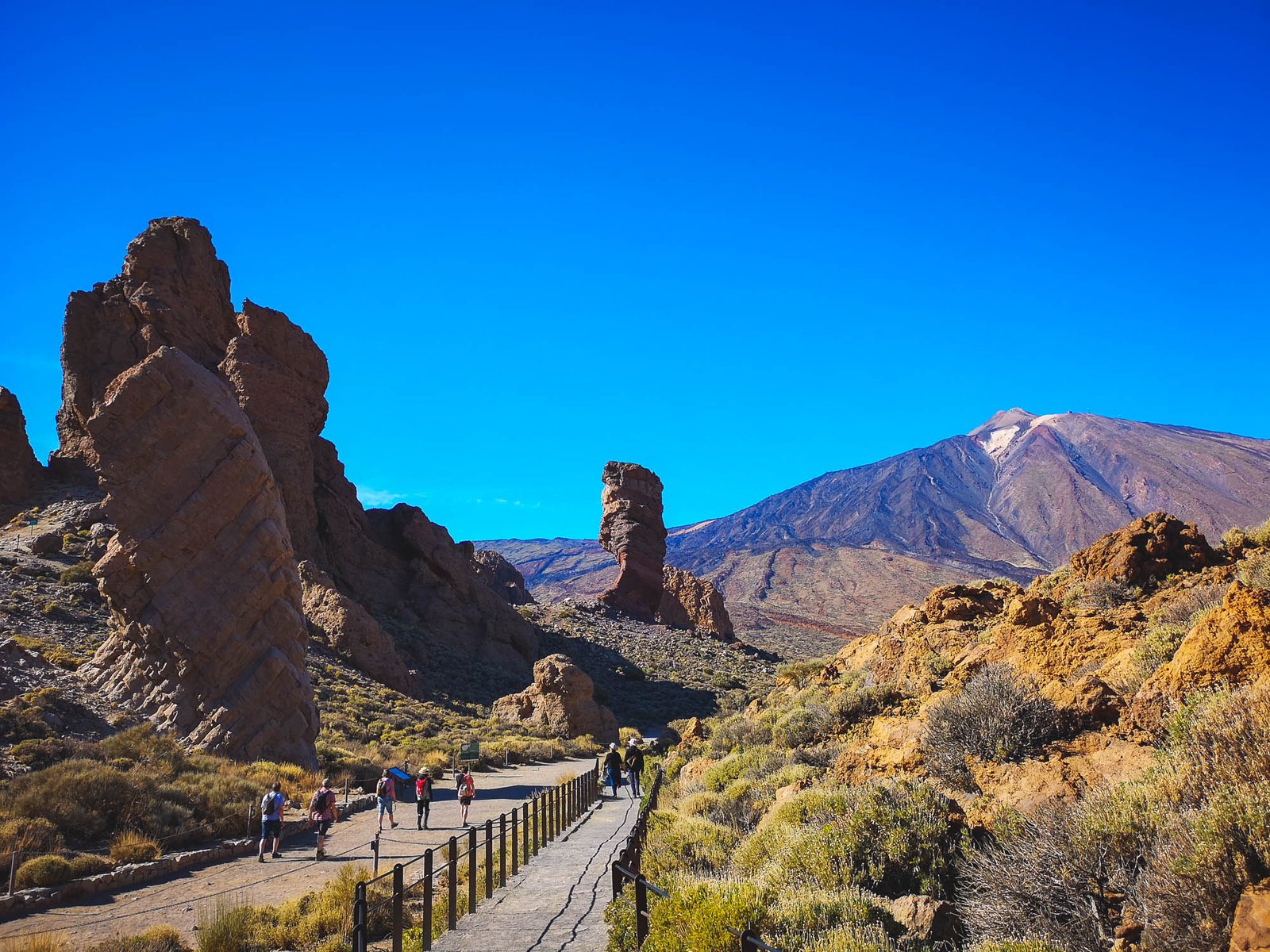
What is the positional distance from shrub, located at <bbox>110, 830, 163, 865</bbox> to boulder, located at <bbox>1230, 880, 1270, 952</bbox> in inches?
550

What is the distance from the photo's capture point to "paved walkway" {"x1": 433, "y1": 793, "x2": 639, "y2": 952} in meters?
7.93

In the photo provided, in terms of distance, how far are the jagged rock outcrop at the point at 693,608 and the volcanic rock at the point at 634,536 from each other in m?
1.28

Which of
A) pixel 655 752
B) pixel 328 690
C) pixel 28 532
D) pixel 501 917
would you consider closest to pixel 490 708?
pixel 328 690

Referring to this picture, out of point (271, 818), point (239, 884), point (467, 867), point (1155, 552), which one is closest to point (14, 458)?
point (271, 818)

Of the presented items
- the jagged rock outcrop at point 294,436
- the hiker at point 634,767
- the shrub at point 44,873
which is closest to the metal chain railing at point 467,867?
the hiker at point 634,767

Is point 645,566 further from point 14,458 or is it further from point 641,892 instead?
point 641,892

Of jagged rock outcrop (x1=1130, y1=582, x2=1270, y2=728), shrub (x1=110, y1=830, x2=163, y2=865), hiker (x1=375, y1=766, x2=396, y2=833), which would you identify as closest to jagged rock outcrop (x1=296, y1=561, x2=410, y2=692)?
hiker (x1=375, y1=766, x2=396, y2=833)

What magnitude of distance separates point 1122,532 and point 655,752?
19310 millimetres

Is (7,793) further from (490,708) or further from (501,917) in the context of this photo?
(490,708)

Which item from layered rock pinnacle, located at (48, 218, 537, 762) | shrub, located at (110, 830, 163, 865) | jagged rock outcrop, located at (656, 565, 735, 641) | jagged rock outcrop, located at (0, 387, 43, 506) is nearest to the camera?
shrub, located at (110, 830, 163, 865)

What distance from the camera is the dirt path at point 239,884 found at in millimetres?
9695

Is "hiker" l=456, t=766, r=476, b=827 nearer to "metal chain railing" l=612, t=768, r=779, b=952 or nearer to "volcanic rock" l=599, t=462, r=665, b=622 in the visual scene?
"metal chain railing" l=612, t=768, r=779, b=952

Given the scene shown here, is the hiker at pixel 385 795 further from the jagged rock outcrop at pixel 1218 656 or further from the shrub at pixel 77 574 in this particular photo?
the shrub at pixel 77 574

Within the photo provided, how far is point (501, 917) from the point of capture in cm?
907
